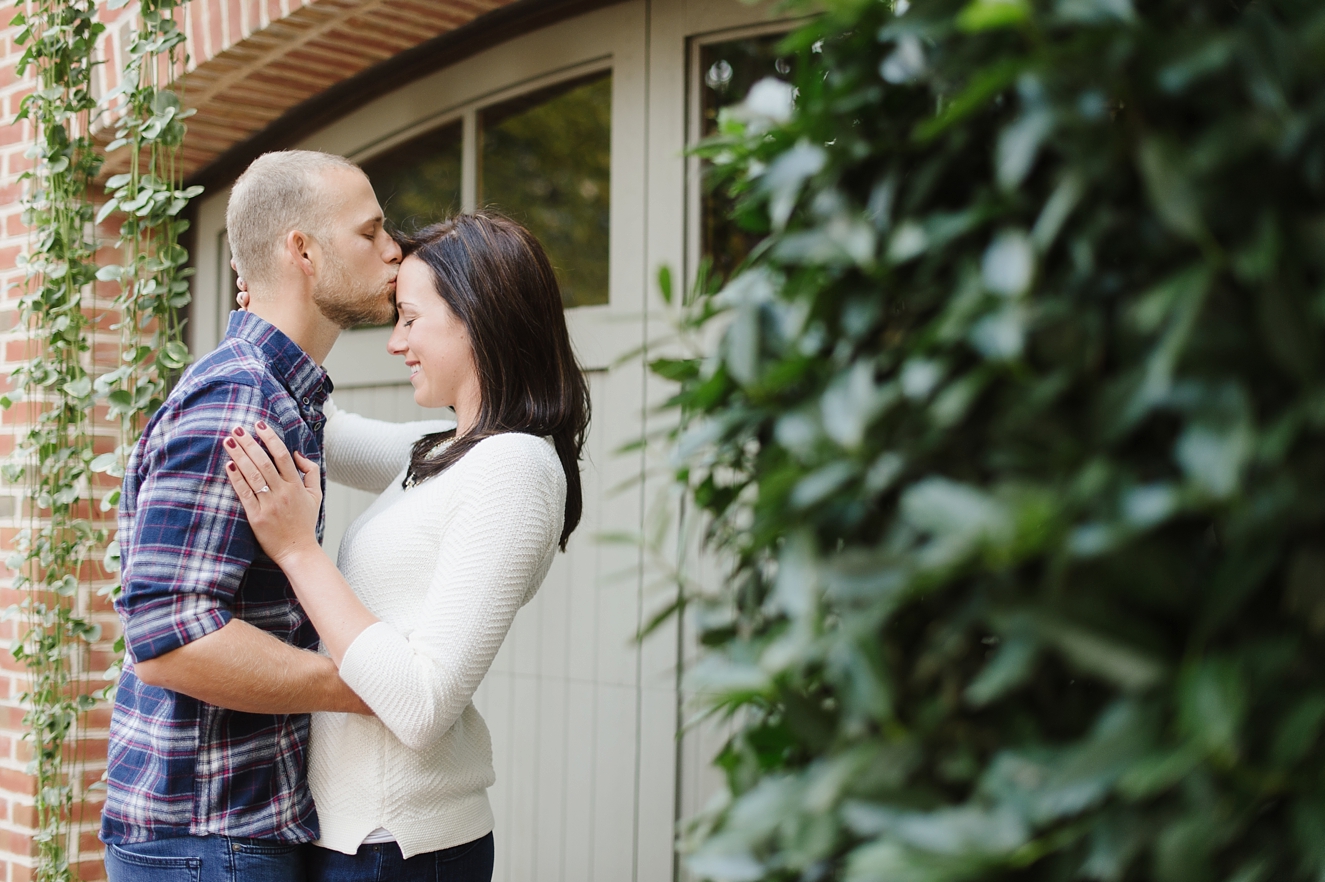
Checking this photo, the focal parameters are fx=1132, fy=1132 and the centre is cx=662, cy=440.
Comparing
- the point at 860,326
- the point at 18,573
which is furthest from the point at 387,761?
the point at 18,573

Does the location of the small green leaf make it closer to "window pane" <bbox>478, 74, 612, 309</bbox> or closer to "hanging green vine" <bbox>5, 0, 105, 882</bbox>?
"window pane" <bbox>478, 74, 612, 309</bbox>

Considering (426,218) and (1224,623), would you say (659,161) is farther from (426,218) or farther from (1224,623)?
(1224,623)

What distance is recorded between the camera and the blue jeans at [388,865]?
1.58 meters

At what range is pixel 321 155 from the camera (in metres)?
1.92

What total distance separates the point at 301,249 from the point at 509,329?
1.24ft

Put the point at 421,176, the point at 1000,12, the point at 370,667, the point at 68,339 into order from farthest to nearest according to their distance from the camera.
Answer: the point at 421,176 < the point at 68,339 < the point at 370,667 < the point at 1000,12

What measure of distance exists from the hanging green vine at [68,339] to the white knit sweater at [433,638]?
117cm

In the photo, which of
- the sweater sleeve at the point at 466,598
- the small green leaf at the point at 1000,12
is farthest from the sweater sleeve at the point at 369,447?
the small green leaf at the point at 1000,12

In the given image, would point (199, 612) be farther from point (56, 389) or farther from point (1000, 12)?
point (56, 389)

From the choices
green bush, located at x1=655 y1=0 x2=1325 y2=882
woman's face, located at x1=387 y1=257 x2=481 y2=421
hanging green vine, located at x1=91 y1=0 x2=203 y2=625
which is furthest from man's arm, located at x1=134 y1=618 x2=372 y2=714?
hanging green vine, located at x1=91 y1=0 x2=203 y2=625

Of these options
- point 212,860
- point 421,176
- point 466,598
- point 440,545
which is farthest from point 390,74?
point 212,860

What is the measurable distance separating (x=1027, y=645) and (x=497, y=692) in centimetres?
218

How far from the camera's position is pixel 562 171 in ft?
8.41

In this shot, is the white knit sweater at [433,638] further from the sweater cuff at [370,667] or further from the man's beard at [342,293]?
the man's beard at [342,293]
